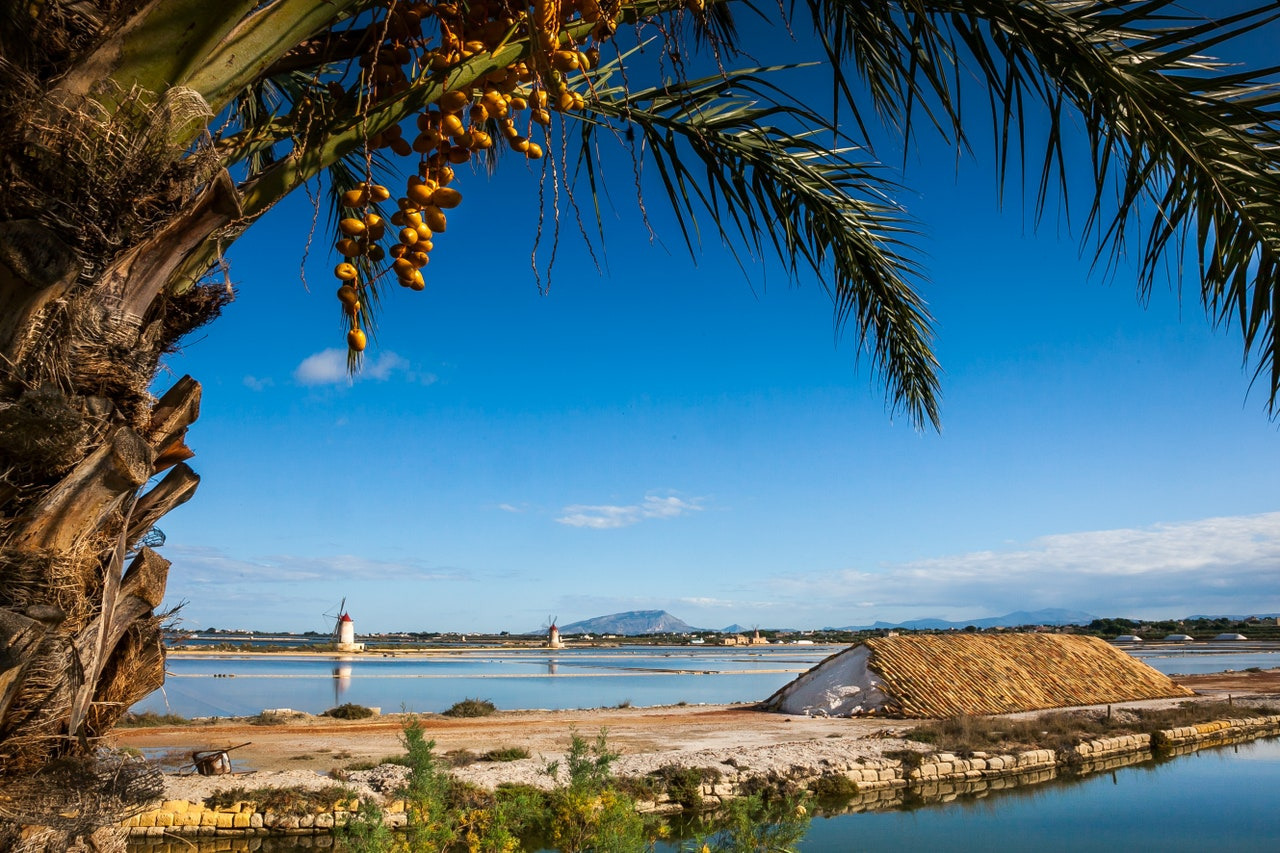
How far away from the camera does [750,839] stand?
375 centimetres

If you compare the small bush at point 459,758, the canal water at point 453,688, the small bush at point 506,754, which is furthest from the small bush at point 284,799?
the canal water at point 453,688

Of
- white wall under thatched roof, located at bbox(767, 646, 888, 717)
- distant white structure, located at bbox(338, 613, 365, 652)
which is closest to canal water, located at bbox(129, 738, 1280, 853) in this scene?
white wall under thatched roof, located at bbox(767, 646, 888, 717)

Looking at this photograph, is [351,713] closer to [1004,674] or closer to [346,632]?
[1004,674]

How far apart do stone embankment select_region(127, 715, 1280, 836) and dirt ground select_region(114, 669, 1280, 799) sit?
0.50 m

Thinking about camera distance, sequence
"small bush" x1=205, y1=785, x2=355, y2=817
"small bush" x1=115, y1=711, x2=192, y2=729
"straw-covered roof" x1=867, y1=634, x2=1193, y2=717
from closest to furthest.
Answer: "small bush" x1=205, y1=785, x2=355, y2=817 → "small bush" x1=115, y1=711, x2=192, y2=729 → "straw-covered roof" x1=867, y1=634, x2=1193, y2=717

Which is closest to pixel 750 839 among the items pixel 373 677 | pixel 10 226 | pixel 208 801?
pixel 10 226

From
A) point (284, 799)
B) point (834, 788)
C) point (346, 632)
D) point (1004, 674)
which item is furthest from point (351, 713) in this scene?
point (346, 632)

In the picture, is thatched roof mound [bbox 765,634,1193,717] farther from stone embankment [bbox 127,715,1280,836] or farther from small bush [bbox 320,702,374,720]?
small bush [bbox 320,702,374,720]

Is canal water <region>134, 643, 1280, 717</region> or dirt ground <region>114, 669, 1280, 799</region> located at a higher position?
dirt ground <region>114, 669, 1280, 799</region>

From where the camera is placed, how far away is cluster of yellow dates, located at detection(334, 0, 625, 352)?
194 cm

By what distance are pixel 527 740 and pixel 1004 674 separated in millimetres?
12284

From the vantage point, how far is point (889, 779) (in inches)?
486

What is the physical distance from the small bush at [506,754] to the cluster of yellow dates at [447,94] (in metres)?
11.7

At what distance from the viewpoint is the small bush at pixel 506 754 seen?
1255 centimetres
